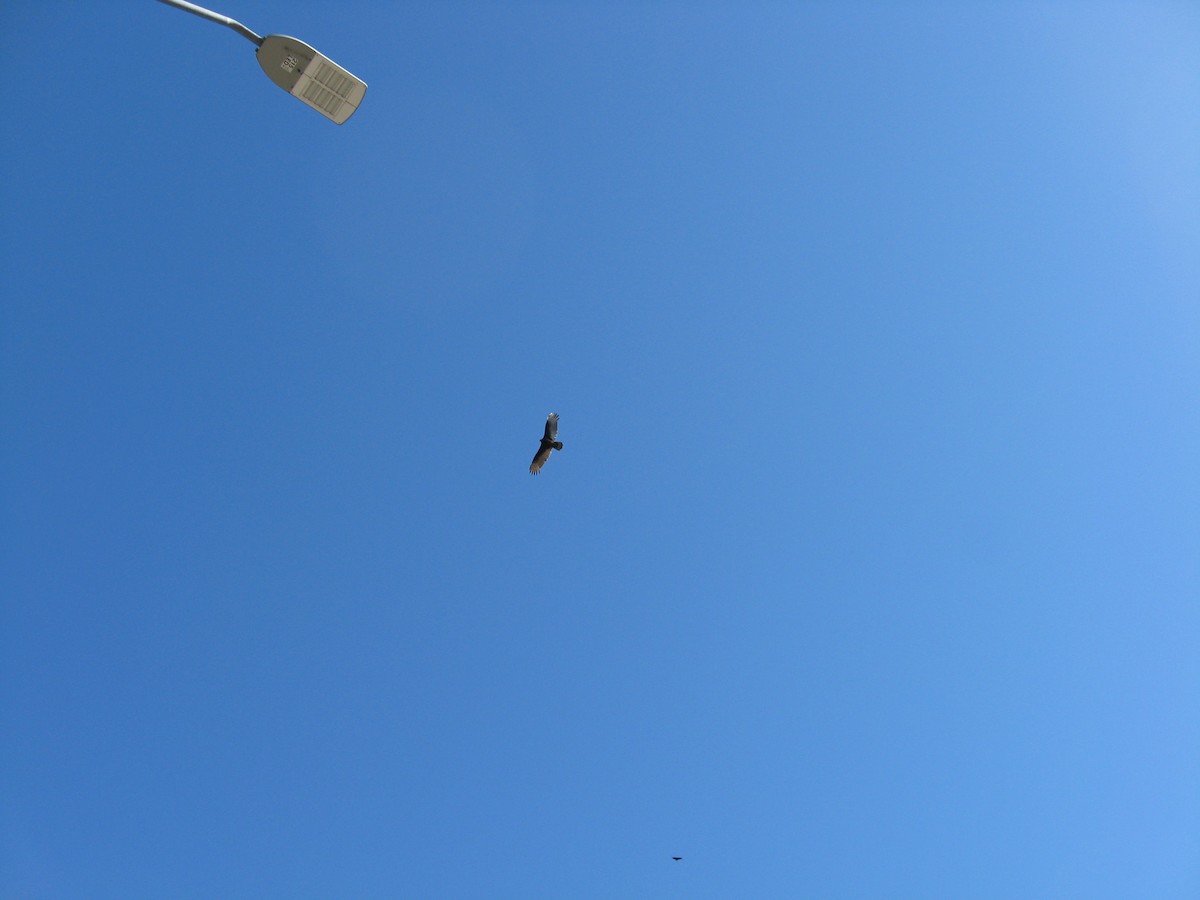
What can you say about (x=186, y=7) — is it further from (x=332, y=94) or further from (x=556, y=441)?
(x=556, y=441)

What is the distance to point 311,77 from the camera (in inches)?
455

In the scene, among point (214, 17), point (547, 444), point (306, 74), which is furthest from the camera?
point (547, 444)

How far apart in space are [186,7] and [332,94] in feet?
7.31

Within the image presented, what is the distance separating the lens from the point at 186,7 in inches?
A: 404

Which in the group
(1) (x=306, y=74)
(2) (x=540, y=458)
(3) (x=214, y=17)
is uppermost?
(2) (x=540, y=458)

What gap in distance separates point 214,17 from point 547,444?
16453mm

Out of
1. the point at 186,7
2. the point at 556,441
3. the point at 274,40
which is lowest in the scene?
the point at 186,7

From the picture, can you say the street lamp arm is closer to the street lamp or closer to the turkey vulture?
the street lamp

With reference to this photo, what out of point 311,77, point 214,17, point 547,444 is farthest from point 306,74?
point 547,444

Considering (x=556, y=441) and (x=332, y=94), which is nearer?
(x=332, y=94)

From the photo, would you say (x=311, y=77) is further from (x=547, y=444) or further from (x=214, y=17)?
(x=547, y=444)

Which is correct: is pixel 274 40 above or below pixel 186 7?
above

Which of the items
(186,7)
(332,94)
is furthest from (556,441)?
(186,7)

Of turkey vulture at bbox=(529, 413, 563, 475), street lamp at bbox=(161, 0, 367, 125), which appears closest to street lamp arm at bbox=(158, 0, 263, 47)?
street lamp at bbox=(161, 0, 367, 125)
